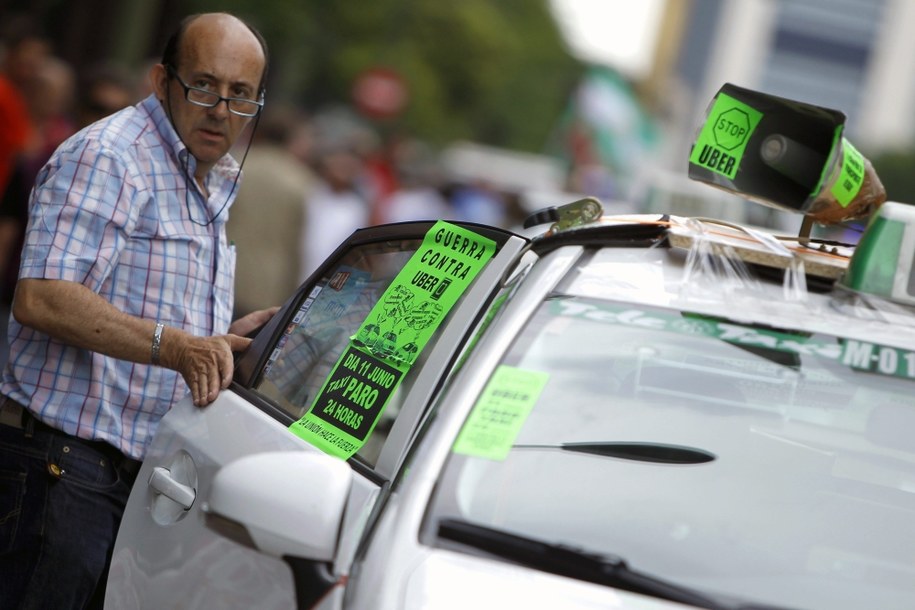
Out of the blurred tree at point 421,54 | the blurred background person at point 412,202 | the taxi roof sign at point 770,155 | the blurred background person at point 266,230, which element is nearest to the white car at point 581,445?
the taxi roof sign at point 770,155

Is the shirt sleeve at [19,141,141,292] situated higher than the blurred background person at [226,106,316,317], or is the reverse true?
the shirt sleeve at [19,141,141,292]

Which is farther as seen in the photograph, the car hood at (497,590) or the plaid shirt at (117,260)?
the plaid shirt at (117,260)

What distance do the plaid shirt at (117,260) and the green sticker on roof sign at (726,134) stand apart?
1.23 m

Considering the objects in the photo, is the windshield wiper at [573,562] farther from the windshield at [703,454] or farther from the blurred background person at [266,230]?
the blurred background person at [266,230]

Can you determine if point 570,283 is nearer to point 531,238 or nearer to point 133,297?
point 531,238

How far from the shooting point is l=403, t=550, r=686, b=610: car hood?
234cm

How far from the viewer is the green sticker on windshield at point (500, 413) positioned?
2.61m

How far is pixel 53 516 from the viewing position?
132 inches

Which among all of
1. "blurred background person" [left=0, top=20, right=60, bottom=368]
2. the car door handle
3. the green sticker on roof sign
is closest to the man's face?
the car door handle

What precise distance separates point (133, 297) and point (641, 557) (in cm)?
148

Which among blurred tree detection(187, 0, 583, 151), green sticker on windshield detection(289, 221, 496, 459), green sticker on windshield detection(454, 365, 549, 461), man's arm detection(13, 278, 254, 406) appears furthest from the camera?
blurred tree detection(187, 0, 583, 151)

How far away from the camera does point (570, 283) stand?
2.85 m

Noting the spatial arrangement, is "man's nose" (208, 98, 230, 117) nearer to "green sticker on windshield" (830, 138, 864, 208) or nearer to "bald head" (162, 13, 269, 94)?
"bald head" (162, 13, 269, 94)

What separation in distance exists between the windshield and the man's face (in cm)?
122
